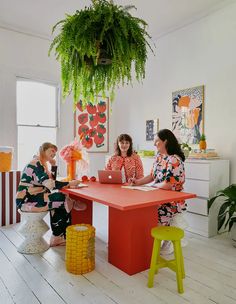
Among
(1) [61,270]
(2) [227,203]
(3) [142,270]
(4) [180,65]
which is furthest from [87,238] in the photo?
(4) [180,65]

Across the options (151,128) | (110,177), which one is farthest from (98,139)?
(110,177)

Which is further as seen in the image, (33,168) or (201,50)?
(201,50)

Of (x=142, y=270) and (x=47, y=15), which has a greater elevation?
(x=47, y=15)

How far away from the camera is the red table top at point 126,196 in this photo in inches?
77.9

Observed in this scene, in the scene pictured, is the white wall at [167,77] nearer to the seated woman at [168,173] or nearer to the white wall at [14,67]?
the white wall at [14,67]

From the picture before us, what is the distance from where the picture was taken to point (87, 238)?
2.33m

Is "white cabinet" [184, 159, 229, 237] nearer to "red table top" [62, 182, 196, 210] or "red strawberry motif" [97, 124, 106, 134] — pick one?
"red table top" [62, 182, 196, 210]

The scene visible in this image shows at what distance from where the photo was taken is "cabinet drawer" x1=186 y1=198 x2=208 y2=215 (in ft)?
11.0

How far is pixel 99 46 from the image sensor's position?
197 cm

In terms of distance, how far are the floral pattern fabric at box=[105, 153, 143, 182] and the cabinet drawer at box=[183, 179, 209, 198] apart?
675mm

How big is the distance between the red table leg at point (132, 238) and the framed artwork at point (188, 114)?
189cm

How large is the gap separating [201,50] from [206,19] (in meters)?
0.43

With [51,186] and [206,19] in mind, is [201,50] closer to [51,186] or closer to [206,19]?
[206,19]

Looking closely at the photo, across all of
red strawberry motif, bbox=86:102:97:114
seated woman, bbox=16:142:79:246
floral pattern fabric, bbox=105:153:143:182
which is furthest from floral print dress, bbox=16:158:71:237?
red strawberry motif, bbox=86:102:97:114
